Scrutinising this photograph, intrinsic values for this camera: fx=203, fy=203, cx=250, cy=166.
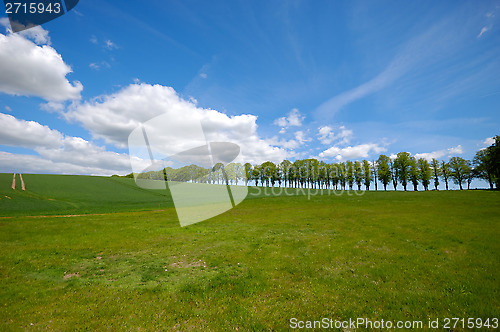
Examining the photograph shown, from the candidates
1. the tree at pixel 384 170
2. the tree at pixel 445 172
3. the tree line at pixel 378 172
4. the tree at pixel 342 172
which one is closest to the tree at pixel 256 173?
the tree line at pixel 378 172

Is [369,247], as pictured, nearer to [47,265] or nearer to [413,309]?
[413,309]

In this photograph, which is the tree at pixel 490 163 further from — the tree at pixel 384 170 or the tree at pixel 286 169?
the tree at pixel 286 169

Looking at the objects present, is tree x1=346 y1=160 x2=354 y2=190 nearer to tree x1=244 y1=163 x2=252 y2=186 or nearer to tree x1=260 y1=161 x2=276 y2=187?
tree x1=260 y1=161 x2=276 y2=187

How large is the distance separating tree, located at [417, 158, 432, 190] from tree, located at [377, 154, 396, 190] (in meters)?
12.4

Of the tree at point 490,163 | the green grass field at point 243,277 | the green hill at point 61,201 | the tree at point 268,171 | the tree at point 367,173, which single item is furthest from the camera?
the tree at point 268,171

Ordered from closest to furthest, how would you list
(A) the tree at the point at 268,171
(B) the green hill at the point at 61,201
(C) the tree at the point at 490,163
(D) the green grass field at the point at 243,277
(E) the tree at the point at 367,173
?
(D) the green grass field at the point at 243,277, (B) the green hill at the point at 61,201, (C) the tree at the point at 490,163, (E) the tree at the point at 367,173, (A) the tree at the point at 268,171

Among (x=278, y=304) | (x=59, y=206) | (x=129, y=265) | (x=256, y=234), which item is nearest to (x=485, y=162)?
(x=256, y=234)

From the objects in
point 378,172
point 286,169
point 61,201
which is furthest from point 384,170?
point 61,201

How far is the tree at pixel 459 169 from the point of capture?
101438 millimetres

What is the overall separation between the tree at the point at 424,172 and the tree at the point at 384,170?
12400mm

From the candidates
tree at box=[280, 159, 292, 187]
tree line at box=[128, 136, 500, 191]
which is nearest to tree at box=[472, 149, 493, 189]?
tree line at box=[128, 136, 500, 191]

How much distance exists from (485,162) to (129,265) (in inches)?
5411

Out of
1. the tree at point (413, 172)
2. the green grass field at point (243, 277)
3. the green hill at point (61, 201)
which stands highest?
the tree at point (413, 172)

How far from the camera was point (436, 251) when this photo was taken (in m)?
17.1
